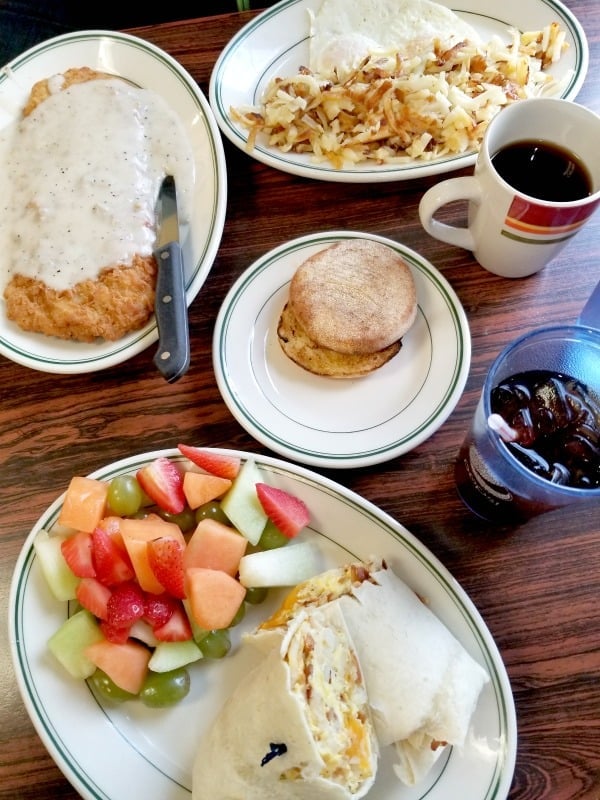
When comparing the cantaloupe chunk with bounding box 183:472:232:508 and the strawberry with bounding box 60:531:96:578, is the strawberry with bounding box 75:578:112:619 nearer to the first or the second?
the strawberry with bounding box 60:531:96:578

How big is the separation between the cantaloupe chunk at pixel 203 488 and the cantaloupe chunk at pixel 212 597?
14 cm

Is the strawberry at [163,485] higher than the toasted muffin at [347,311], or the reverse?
the toasted muffin at [347,311]

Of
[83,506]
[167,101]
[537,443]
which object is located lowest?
[83,506]

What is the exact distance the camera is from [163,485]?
1233 millimetres

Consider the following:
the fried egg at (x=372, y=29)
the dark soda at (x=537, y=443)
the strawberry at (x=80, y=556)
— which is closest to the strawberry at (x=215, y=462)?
the strawberry at (x=80, y=556)

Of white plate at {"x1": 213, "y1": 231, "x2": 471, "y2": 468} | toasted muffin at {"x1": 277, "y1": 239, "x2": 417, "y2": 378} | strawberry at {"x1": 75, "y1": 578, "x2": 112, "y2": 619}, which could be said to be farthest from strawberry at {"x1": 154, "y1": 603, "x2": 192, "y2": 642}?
toasted muffin at {"x1": 277, "y1": 239, "x2": 417, "y2": 378}

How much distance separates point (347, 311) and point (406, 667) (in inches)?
27.7

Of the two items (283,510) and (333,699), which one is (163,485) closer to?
(283,510)

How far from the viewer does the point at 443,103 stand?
157cm

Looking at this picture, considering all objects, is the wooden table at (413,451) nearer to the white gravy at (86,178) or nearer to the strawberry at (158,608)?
the white gravy at (86,178)

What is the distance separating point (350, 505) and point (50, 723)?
638 millimetres

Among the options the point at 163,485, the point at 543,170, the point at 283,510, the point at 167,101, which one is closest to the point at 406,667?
the point at 283,510

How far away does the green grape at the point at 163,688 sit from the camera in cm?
112

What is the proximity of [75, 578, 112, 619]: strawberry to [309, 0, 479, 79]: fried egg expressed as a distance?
1380mm
